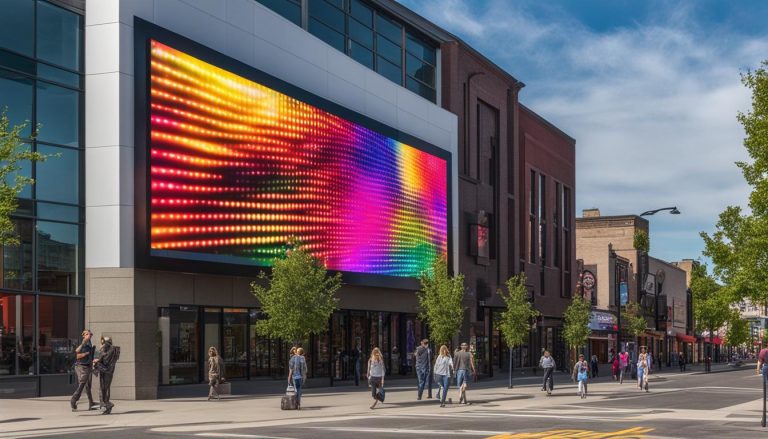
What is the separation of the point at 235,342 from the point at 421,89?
74.4ft

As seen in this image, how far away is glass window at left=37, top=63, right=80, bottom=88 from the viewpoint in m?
30.2

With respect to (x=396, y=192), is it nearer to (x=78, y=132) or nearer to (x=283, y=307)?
(x=283, y=307)

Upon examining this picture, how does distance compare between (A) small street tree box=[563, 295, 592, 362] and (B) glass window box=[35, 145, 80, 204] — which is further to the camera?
(A) small street tree box=[563, 295, 592, 362]

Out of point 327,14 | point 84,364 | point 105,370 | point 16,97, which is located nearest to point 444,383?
point 105,370

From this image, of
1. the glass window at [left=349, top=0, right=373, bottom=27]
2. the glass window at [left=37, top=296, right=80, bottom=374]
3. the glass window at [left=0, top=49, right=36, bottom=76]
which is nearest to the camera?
the glass window at [left=0, top=49, right=36, bottom=76]

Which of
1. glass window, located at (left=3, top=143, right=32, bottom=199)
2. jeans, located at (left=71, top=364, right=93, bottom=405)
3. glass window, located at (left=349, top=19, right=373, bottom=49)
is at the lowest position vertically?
jeans, located at (left=71, top=364, right=93, bottom=405)

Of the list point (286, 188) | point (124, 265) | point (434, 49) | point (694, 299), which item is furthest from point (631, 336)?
point (124, 265)

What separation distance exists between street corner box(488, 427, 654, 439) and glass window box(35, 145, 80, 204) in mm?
16916

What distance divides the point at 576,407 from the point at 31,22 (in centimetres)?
2060

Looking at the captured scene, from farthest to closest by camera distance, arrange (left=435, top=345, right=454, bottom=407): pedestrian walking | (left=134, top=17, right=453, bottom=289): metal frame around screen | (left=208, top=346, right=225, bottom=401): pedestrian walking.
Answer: (left=208, top=346, right=225, bottom=401): pedestrian walking < (left=435, top=345, right=454, bottom=407): pedestrian walking < (left=134, top=17, right=453, bottom=289): metal frame around screen

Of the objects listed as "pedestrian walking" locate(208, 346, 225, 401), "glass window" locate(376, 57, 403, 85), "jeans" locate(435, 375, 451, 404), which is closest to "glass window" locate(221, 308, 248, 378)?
"pedestrian walking" locate(208, 346, 225, 401)

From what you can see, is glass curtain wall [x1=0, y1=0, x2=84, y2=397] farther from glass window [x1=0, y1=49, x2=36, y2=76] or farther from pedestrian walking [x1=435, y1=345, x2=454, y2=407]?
pedestrian walking [x1=435, y1=345, x2=454, y2=407]

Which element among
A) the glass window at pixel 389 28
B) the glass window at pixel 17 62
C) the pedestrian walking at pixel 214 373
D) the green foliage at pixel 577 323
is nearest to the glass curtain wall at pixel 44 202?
the glass window at pixel 17 62

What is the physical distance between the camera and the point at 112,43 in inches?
1208
